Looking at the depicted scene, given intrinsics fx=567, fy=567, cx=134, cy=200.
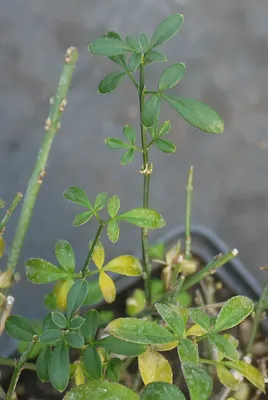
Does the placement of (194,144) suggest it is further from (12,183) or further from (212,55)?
(12,183)

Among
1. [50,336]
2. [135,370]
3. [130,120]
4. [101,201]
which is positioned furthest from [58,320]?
[130,120]

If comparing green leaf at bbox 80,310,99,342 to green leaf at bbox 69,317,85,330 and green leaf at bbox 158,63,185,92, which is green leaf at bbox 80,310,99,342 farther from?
green leaf at bbox 158,63,185,92

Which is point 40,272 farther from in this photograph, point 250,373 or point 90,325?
point 250,373

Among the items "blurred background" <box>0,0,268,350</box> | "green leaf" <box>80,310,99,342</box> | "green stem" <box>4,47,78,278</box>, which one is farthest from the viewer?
"blurred background" <box>0,0,268,350</box>

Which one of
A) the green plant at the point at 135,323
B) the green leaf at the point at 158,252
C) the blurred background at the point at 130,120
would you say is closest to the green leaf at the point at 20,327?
the green plant at the point at 135,323

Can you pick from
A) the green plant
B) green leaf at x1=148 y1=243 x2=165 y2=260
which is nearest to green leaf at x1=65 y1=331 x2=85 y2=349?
the green plant

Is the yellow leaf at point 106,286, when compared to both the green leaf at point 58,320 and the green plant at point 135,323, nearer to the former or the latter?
the green plant at point 135,323

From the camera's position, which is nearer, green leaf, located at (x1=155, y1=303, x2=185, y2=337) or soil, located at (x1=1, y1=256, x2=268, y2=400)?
green leaf, located at (x1=155, y1=303, x2=185, y2=337)
